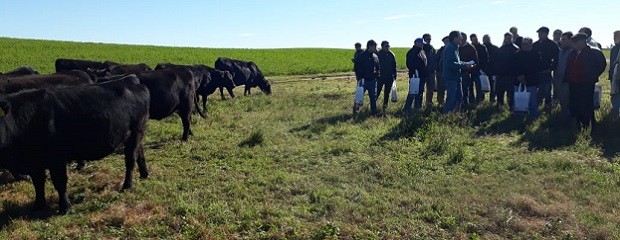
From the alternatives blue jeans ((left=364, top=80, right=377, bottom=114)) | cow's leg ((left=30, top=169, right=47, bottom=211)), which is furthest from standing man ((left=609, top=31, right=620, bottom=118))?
cow's leg ((left=30, top=169, right=47, bottom=211))

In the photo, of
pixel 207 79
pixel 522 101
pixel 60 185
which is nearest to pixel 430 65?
pixel 522 101

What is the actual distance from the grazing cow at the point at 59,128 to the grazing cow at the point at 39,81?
128 inches

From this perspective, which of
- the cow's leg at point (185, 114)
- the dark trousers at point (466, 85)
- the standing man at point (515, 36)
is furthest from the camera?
the standing man at point (515, 36)

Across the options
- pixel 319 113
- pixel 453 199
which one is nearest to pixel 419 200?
pixel 453 199

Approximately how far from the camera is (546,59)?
462 inches

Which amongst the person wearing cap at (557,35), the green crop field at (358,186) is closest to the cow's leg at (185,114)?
the green crop field at (358,186)

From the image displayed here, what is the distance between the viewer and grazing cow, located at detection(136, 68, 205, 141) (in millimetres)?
9352

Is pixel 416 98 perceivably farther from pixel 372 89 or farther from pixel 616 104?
pixel 616 104

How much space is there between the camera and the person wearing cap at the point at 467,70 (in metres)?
12.4

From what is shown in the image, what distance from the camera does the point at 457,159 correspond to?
8094 mm

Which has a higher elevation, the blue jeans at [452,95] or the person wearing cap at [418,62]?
the person wearing cap at [418,62]

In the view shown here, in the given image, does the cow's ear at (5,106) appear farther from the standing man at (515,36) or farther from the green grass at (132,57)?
the green grass at (132,57)

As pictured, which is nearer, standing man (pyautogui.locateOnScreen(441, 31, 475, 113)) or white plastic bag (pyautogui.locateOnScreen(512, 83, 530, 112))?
white plastic bag (pyautogui.locateOnScreen(512, 83, 530, 112))

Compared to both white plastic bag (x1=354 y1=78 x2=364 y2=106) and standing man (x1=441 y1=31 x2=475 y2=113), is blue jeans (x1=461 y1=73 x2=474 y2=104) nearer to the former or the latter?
standing man (x1=441 y1=31 x2=475 y2=113)
